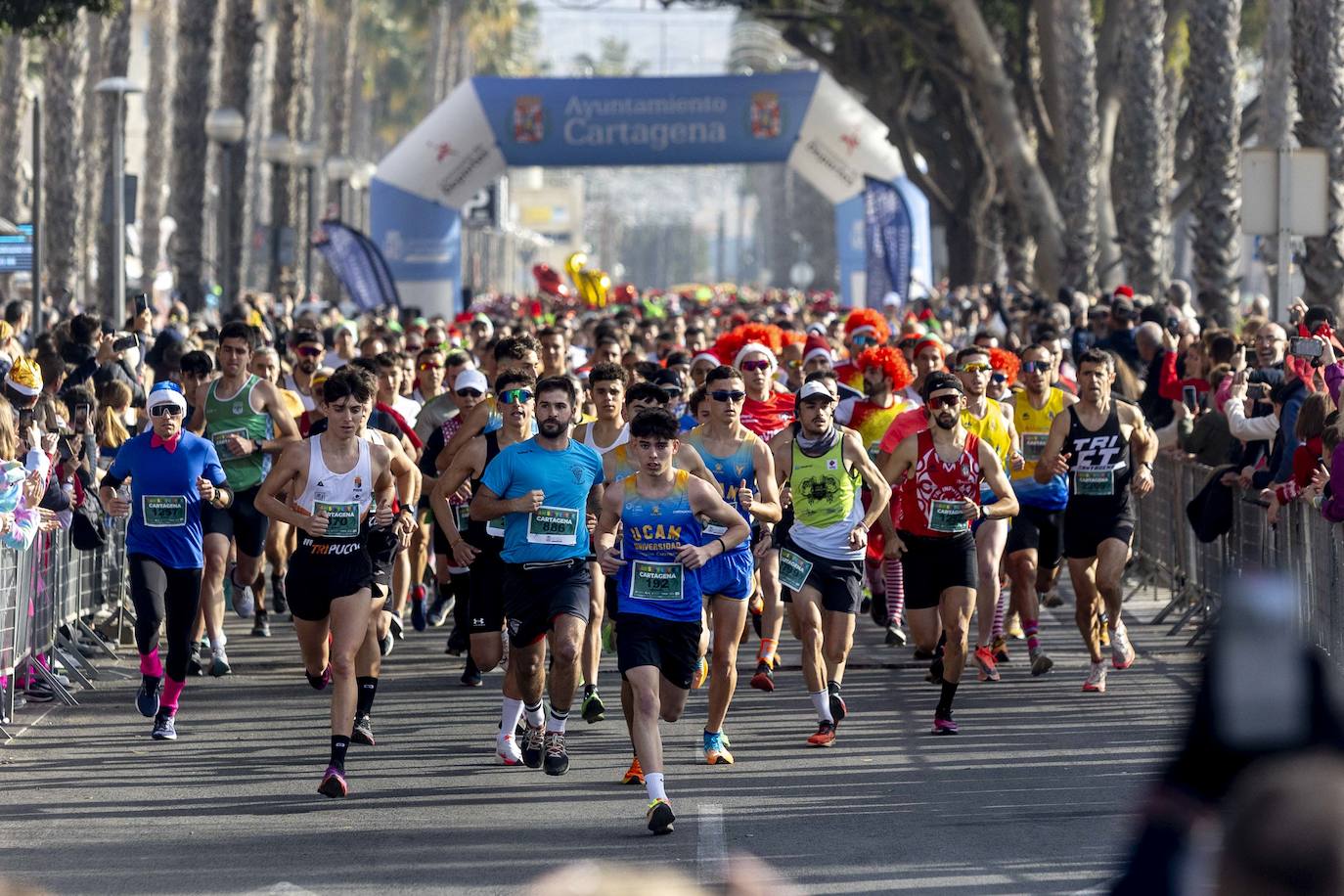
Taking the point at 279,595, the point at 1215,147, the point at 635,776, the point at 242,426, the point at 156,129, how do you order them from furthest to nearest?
1. the point at 156,129
2. the point at 1215,147
3. the point at 279,595
4. the point at 242,426
5. the point at 635,776

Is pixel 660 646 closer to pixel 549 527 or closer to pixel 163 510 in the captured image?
pixel 549 527

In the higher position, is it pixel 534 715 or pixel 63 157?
pixel 63 157

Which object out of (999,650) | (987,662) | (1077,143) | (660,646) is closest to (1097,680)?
(987,662)

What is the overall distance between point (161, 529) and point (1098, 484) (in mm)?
4898

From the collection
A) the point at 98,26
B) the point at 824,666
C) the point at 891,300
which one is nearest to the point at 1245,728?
the point at 824,666

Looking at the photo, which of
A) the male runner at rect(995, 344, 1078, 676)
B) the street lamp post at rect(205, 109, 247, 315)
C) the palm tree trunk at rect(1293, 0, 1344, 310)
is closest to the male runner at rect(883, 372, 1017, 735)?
the male runner at rect(995, 344, 1078, 676)

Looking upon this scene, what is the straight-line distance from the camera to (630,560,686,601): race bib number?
9078 millimetres

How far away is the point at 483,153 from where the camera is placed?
124 ft

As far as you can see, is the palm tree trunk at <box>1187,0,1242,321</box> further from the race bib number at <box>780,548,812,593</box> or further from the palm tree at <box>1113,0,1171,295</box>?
the race bib number at <box>780,548,812,593</box>

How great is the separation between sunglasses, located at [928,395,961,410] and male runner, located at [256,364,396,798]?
2769 mm

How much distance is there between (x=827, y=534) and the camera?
10711 millimetres

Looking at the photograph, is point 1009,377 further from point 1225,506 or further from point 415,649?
point 415,649

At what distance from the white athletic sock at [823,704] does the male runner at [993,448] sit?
2027mm

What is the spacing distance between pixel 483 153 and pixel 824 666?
2801 centimetres
